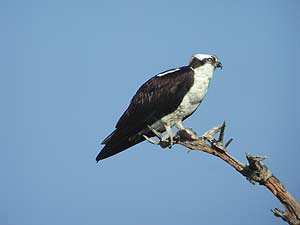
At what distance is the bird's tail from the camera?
395 inches

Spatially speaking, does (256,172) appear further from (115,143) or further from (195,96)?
(115,143)

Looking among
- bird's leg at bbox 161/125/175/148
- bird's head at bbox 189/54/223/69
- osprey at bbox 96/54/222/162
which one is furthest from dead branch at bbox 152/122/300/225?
bird's head at bbox 189/54/223/69

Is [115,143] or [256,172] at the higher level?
[115,143]

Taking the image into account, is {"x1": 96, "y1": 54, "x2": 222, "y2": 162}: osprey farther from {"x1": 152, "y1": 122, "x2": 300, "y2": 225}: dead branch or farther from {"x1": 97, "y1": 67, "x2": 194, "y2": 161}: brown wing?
{"x1": 152, "y1": 122, "x2": 300, "y2": 225}: dead branch

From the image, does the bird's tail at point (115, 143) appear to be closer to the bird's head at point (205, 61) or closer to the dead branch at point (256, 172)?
the bird's head at point (205, 61)

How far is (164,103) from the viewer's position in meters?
9.85

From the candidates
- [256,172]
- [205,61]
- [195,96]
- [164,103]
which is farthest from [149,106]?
[256,172]

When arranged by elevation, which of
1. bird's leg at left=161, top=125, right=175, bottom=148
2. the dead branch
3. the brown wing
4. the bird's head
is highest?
the bird's head

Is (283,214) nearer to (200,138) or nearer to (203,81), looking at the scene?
(200,138)

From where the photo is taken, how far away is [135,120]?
9.99 m

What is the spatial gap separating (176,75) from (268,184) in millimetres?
3404

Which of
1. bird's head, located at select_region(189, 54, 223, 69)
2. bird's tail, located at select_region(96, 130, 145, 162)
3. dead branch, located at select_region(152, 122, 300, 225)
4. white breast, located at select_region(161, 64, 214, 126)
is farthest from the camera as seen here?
bird's tail, located at select_region(96, 130, 145, 162)

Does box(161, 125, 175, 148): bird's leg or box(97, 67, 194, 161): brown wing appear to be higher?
box(97, 67, 194, 161): brown wing

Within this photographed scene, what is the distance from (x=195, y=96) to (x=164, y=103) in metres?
0.54
